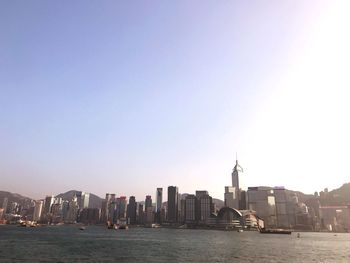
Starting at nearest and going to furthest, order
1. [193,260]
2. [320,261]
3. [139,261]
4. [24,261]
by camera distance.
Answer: [24,261] < [139,261] < [193,260] < [320,261]

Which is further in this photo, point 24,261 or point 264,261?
point 264,261

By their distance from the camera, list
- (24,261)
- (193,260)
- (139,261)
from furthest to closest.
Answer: (193,260) → (139,261) → (24,261)

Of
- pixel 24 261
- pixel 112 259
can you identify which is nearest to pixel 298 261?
pixel 112 259

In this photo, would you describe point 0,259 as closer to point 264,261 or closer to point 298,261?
point 264,261

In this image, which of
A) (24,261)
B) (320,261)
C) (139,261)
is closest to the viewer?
(24,261)

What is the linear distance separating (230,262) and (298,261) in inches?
735

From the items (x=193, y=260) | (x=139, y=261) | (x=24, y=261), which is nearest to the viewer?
(x=24, y=261)

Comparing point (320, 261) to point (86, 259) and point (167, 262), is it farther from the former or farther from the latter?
point (86, 259)

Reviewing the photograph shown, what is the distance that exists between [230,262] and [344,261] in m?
33.2

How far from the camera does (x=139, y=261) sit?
67.9m

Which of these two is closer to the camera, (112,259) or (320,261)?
(112,259)

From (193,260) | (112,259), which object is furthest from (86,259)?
(193,260)

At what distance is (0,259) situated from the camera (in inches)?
2557

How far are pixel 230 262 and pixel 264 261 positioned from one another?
29.5 ft
